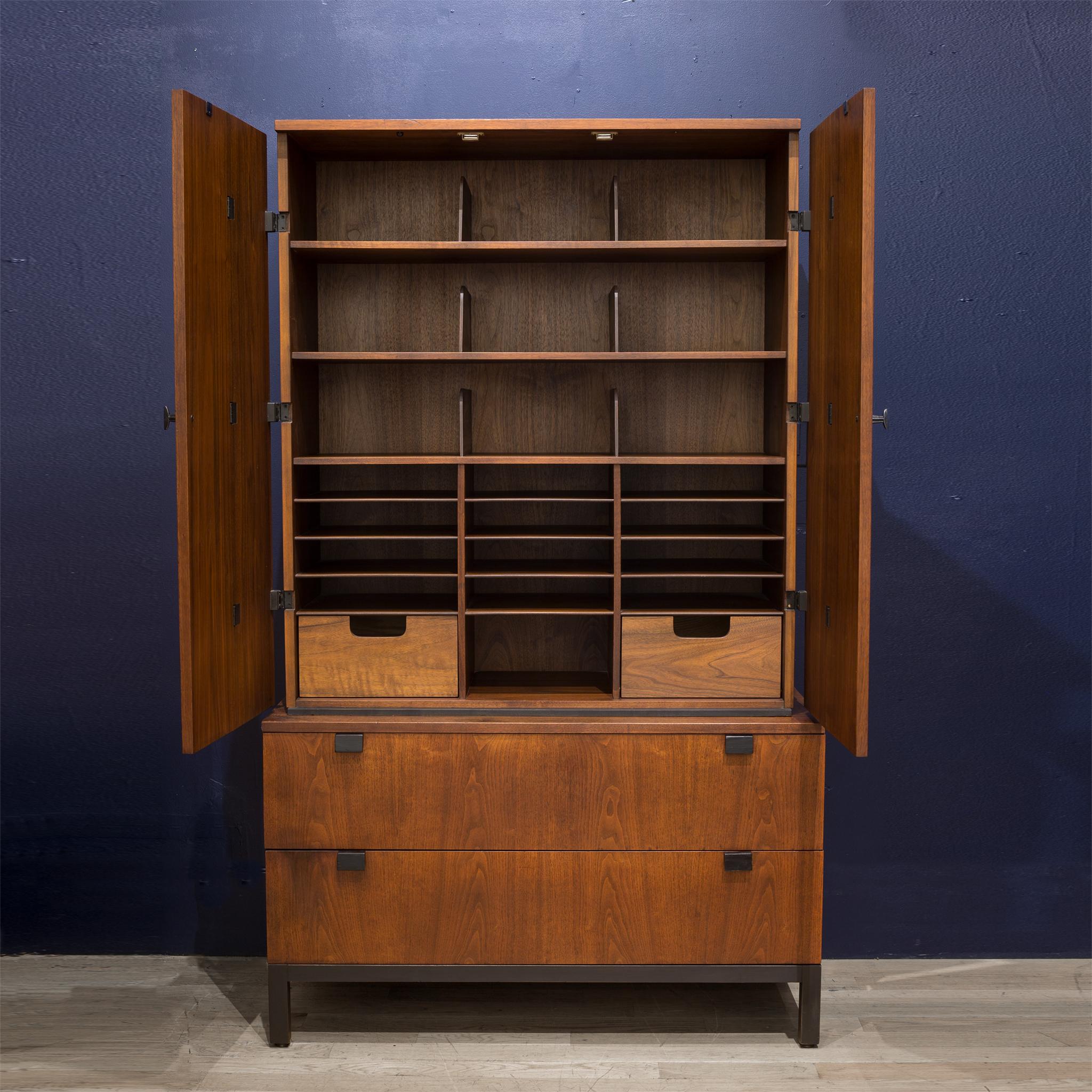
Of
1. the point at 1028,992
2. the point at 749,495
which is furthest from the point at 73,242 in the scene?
the point at 1028,992

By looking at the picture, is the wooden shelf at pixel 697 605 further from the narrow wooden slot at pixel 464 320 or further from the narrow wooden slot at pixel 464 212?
the narrow wooden slot at pixel 464 212

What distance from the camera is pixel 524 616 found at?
248 centimetres

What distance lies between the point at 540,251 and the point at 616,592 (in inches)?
31.3

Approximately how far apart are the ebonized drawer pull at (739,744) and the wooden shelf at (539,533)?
52 centimetres

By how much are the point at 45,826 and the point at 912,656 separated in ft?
7.91

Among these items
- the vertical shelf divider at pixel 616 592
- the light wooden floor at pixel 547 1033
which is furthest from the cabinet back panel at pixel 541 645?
the light wooden floor at pixel 547 1033

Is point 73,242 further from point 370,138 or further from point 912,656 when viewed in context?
point 912,656

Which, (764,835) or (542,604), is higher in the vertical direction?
(542,604)

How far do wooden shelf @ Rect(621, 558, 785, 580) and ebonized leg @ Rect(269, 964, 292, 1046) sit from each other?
3.88 feet

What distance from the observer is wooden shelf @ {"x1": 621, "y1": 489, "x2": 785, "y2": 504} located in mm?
2246

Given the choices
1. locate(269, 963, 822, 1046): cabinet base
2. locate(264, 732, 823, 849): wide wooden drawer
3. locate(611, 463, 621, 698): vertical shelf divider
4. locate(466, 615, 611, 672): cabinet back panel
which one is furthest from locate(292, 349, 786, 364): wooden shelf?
locate(269, 963, 822, 1046): cabinet base

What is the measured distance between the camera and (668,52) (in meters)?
2.59

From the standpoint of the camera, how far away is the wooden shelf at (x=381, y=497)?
225 cm

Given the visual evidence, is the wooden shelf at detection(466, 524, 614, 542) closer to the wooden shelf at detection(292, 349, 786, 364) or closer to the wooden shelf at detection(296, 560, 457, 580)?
the wooden shelf at detection(296, 560, 457, 580)
